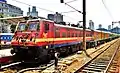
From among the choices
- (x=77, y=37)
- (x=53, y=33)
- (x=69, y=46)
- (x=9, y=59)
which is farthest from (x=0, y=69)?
(x=77, y=37)

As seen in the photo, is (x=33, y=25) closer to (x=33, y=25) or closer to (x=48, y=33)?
(x=33, y=25)

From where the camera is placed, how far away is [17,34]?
15.3m

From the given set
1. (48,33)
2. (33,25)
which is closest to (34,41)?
(33,25)

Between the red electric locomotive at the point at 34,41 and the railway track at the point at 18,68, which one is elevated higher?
the red electric locomotive at the point at 34,41

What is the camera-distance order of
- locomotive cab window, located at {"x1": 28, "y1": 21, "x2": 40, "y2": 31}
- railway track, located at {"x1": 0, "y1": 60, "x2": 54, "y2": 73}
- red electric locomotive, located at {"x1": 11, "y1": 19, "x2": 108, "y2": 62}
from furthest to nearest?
locomotive cab window, located at {"x1": 28, "y1": 21, "x2": 40, "y2": 31}, red electric locomotive, located at {"x1": 11, "y1": 19, "x2": 108, "y2": 62}, railway track, located at {"x1": 0, "y1": 60, "x2": 54, "y2": 73}

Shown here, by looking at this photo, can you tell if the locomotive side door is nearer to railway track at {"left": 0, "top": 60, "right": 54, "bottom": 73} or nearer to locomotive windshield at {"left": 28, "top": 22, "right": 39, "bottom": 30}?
locomotive windshield at {"left": 28, "top": 22, "right": 39, "bottom": 30}

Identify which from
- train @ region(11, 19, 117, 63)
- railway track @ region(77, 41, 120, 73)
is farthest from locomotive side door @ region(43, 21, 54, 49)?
railway track @ region(77, 41, 120, 73)

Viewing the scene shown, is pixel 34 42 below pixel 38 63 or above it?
above

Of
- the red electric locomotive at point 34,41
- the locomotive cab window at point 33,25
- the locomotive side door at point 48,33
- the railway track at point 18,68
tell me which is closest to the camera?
the railway track at point 18,68

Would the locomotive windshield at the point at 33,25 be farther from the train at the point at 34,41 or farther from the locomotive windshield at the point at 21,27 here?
the locomotive windshield at the point at 21,27

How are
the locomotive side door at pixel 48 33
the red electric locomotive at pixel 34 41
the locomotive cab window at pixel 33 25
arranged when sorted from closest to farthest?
1. the red electric locomotive at pixel 34 41
2. the locomotive cab window at pixel 33 25
3. the locomotive side door at pixel 48 33

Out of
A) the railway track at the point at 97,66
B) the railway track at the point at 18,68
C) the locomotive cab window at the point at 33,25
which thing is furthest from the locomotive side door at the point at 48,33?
the railway track at the point at 97,66

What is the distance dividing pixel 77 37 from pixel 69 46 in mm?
3777

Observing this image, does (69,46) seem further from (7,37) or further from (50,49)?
(7,37)
